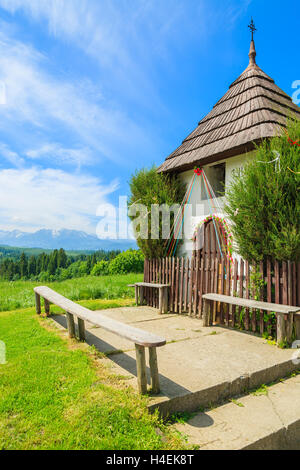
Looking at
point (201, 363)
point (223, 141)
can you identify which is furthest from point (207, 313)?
point (223, 141)

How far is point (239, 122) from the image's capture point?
823 cm

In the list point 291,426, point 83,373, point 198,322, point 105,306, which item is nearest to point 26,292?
point 105,306

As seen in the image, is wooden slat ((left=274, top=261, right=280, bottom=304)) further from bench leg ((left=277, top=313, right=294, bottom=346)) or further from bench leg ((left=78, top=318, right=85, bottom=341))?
bench leg ((left=78, top=318, right=85, bottom=341))

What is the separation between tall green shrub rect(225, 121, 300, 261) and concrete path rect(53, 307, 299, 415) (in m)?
1.79

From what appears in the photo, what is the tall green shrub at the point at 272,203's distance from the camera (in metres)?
5.35

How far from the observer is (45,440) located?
255cm

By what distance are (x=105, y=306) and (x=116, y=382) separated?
5402 mm

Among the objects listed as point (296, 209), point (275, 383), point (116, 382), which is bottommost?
point (275, 383)

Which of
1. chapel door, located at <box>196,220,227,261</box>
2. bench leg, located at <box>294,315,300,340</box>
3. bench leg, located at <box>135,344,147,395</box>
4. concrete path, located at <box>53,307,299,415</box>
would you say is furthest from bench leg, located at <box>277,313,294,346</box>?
chapel door, located at <box>196,220,227,261</box>

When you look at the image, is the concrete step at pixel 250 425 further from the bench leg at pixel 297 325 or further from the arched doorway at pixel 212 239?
the arched doorway at pixel 212 239

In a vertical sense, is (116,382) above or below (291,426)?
above

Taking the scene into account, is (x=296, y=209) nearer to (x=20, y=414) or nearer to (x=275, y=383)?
(x=275, y=383)

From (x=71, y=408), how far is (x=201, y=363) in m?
2.00

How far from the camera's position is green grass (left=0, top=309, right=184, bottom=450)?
8.43ft
